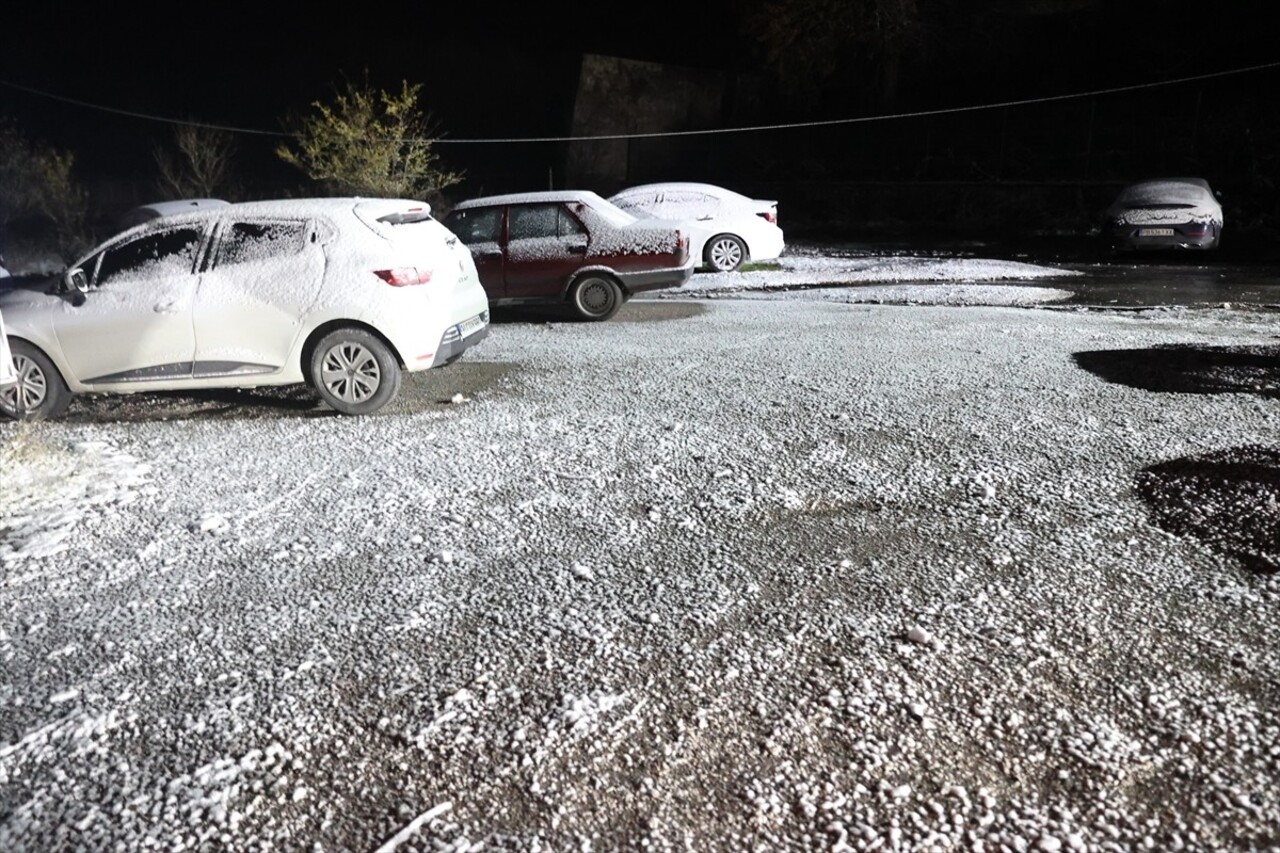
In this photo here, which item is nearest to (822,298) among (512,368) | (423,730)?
(512,368)

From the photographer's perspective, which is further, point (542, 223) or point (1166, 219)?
point (1166, 219)

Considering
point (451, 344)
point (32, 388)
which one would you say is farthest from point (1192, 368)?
point (32, 388)

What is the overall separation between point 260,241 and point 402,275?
1155 millimetres

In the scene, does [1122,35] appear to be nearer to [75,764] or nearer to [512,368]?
[512,368]

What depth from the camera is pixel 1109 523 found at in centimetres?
511

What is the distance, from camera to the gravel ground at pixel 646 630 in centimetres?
298

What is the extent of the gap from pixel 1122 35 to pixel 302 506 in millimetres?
34676

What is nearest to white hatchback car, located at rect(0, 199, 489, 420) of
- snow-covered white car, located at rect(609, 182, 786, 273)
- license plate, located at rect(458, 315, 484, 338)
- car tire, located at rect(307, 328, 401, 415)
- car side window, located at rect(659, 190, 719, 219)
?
car tire, located at rect(307, 328, 401, 415)

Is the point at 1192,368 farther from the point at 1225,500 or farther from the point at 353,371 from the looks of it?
the point at 353,371

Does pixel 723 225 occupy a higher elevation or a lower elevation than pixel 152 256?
higher

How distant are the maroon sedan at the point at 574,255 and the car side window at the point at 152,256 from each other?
5.20 meters

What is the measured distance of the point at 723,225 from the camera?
17969mm

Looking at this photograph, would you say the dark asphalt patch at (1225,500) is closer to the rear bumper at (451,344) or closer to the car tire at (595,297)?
the rear bumper at (451,344)

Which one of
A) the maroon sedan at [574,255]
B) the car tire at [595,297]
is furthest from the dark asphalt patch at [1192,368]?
the car tire at [595,297]
